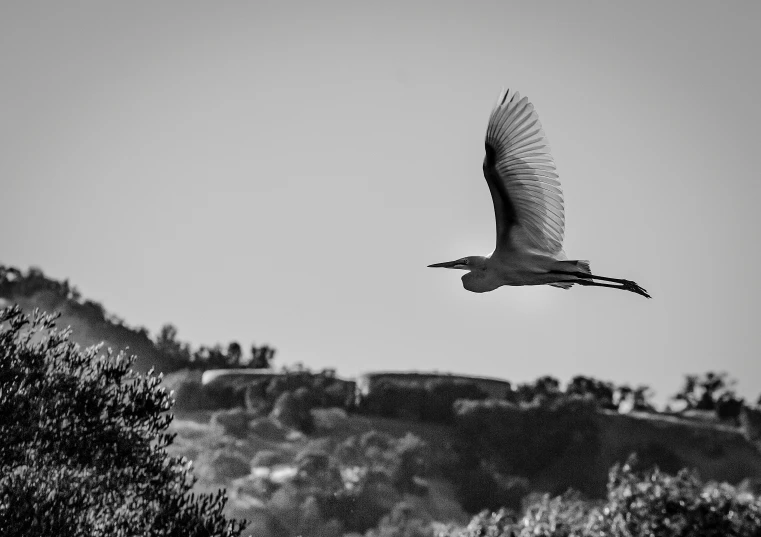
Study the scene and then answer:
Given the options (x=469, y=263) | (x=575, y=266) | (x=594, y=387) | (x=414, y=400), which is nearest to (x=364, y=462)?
(x=414, y=400)

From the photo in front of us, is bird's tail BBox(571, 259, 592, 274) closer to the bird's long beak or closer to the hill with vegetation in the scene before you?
the bird's long beak

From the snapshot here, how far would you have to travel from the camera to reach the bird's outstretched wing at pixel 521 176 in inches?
590

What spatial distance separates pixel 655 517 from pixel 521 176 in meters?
16.6

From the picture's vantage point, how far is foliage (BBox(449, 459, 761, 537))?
27266 millimetres

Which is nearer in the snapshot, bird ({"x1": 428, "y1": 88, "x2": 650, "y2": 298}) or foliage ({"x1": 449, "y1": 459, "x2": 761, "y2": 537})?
bird ({"x1": 428, "y1": 88, "x2": 650, "y2": 298})

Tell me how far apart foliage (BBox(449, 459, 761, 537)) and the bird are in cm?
1471

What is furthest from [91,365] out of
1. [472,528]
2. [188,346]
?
[188,346]

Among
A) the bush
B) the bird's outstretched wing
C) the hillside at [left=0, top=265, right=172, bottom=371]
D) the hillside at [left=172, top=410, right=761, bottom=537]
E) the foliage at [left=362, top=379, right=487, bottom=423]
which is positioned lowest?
the hillside at [left=172, top=410, right=761, bottom=537]

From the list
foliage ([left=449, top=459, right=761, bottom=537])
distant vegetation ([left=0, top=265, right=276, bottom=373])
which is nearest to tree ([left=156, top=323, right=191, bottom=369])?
distant vegetation ([left=0, top=265, right=276, bottom=373])

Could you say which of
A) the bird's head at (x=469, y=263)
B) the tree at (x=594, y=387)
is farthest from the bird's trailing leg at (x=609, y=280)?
the tree at (x=594, y=387)

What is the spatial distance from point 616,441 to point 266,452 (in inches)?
1574

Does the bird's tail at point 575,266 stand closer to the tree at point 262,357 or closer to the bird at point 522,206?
the bird at point 522,206

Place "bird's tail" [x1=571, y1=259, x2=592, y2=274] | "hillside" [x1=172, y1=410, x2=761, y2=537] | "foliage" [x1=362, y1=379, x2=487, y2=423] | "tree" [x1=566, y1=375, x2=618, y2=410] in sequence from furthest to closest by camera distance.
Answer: "tree" [x1=566, y1=375, x2=618, y2=410]
"foliage" [x1=362, y1=379, x2=487, y2=423]
"hillside" [x1=172, y1=410, x2=761, y2=537]
"bird's tail" [x1=571, y1=259, x2=592, y2=274]

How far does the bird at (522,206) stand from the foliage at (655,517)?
14707mm
